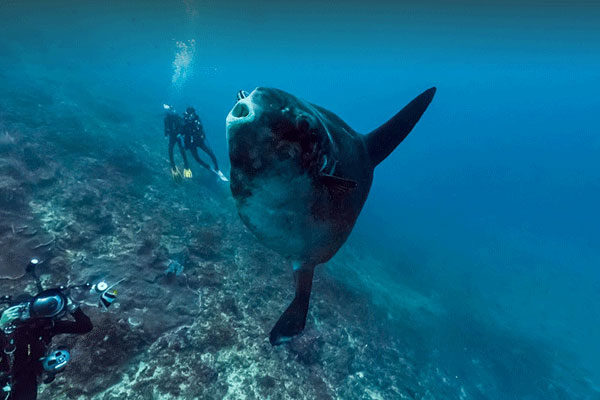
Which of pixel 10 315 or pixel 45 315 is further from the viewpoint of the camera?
pixel 45 315

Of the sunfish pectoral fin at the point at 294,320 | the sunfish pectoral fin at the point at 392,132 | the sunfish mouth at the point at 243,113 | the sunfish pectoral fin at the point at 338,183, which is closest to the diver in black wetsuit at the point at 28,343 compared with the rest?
the sunfish pectoral fin at the point at 294,320

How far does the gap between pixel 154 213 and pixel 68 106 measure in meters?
16.2

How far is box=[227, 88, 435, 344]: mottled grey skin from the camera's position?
1561 millimetres

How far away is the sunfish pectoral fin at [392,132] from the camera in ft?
10.7

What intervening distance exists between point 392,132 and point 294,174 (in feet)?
7.12

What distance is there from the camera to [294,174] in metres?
1.74

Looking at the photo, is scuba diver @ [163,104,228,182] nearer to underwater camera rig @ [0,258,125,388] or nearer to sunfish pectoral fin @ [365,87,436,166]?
underwater camera rig @ [0,258,125,388]

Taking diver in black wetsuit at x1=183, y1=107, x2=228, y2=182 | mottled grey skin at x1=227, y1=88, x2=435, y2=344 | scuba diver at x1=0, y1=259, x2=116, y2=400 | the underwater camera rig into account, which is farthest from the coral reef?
mottled grey skin at x1=227, y1=88, x2=435, y2=344

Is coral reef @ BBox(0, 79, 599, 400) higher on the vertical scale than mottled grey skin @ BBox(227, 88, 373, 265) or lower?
lower

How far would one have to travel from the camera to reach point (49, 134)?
38.9 ft

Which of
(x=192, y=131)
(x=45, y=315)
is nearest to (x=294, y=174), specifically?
(x=45, y=315)

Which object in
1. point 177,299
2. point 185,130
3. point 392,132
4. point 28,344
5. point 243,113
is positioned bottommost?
point 177,299

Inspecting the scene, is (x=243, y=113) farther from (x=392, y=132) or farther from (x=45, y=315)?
(x=45, y=315)

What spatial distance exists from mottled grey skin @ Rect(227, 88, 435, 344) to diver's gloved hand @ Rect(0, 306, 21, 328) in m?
3.54
